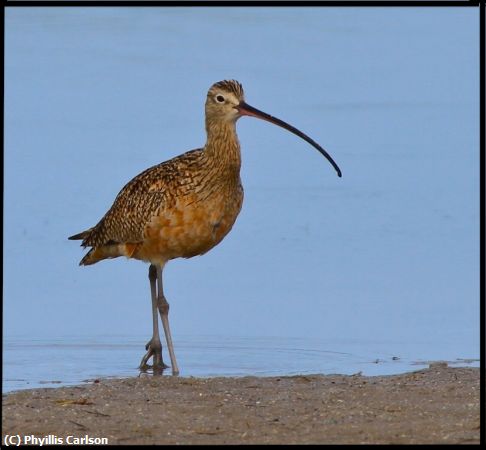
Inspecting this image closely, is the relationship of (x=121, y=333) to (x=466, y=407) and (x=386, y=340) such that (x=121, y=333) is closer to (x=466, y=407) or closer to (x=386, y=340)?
(x=386, y=340)

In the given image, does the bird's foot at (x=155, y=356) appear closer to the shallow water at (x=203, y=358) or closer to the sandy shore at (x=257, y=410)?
the shallow water at (x=203, y=358)

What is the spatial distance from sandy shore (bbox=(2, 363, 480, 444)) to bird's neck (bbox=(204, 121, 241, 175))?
1.83 m

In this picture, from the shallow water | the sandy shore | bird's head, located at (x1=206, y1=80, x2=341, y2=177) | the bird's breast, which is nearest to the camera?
the sandy shore

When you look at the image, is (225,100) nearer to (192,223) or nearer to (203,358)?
(192,223)

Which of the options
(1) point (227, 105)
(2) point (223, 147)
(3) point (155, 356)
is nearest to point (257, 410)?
(3) point (155, 356)

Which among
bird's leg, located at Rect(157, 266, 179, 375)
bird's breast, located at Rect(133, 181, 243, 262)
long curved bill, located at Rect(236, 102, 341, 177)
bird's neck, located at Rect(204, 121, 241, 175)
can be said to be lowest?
bird's leg, located at Rect(157, 266, 179, 375)

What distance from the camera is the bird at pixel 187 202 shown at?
9914 millimetres

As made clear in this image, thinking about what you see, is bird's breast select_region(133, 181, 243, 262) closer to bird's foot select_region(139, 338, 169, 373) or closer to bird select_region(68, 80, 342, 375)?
bird select_region(68, 80, 342, 375)

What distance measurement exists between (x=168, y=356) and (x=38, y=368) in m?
1.06

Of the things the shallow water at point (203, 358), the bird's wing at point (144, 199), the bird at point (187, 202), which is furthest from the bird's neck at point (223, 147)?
the shallow water at point (203, 358)

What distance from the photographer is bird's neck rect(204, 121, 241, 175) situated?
33.2 ft

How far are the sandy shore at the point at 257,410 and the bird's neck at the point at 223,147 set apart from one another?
1830 millimetres

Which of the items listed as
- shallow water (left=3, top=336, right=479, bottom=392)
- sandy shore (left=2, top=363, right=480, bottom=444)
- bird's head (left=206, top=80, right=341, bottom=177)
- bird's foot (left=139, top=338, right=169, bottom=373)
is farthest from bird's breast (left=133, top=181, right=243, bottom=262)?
sandy shore (left=2, top=363, right=480, bottom=444)

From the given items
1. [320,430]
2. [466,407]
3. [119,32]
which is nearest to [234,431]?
[320,430]
